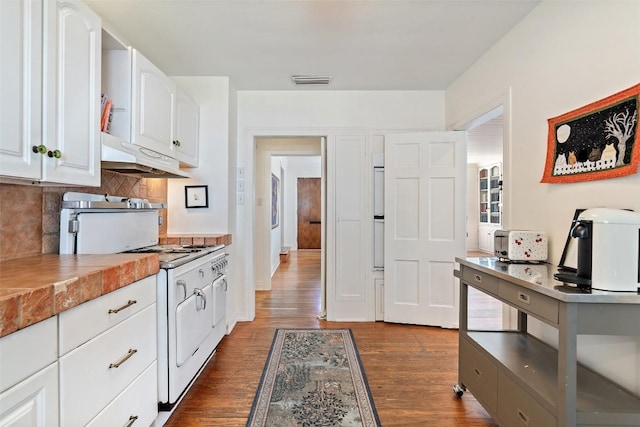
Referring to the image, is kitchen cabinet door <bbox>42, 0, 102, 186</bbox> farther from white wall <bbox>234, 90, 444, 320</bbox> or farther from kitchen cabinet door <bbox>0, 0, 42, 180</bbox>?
white wall <bbox>234, 90, 444, 320</bbox>

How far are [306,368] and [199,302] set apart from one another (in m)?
0.94

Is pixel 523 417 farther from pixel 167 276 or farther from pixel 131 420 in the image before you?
pixel 167 276

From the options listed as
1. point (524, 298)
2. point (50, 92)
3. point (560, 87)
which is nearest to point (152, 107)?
point (50, 92)

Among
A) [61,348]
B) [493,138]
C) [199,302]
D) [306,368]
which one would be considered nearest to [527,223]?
[306,368]

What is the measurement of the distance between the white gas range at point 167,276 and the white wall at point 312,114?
1.10 metres

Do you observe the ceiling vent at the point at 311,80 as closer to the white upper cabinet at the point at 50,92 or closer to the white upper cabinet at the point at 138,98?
the white upper cabinet at the point at 138,98

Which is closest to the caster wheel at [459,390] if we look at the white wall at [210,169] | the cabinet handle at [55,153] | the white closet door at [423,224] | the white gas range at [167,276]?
the white closet door at [423,224]

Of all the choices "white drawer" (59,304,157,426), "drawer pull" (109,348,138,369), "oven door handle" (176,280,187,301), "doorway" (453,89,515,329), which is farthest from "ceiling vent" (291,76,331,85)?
"drawer pull" (109,348,138,369)

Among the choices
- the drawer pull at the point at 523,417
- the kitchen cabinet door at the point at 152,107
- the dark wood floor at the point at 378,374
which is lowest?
the dark wood floor at the point at 378,374

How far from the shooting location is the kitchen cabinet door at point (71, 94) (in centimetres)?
134

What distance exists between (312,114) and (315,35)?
1123 mm

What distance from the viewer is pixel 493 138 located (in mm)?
5523

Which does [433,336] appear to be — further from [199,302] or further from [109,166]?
[109,166]

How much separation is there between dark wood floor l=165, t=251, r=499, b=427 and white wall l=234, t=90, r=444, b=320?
626 millimetres
